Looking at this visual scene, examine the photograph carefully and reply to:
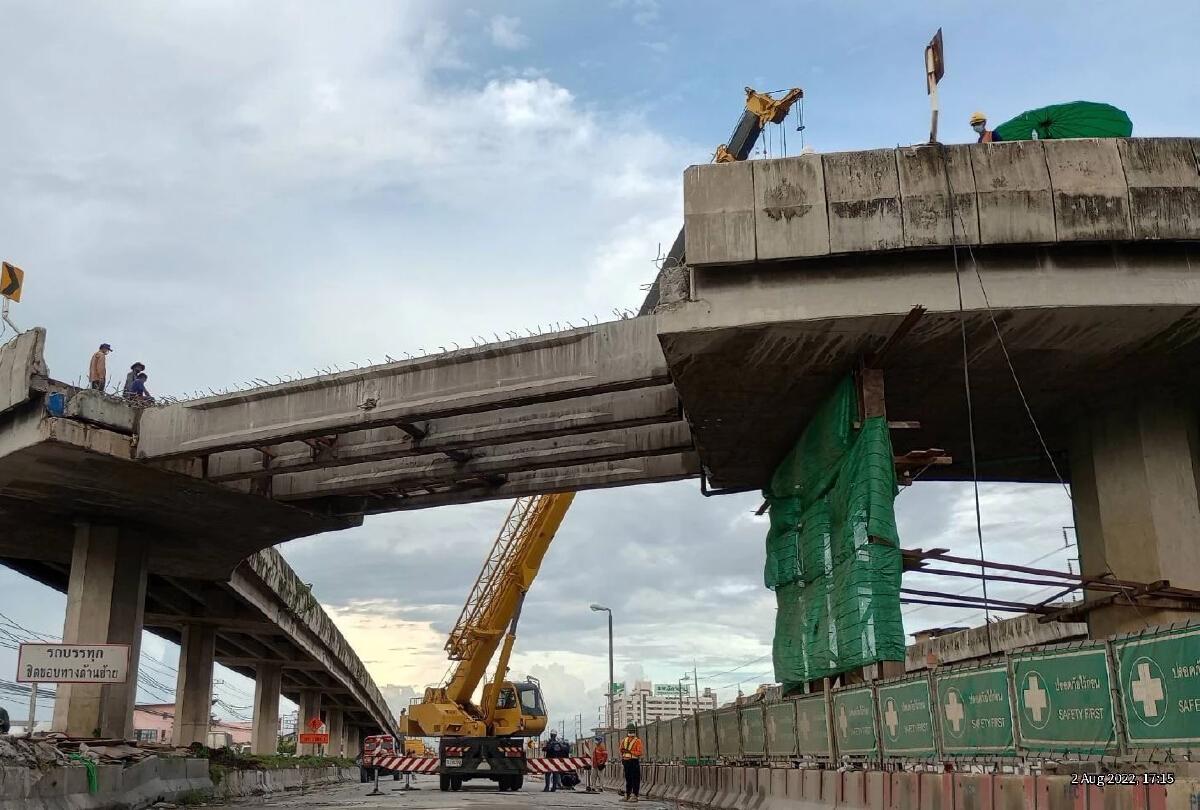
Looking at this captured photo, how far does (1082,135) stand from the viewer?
15.0 meters

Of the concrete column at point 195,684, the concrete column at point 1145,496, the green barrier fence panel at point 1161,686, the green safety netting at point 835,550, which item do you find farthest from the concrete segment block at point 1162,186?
the concrete column at point 195,684

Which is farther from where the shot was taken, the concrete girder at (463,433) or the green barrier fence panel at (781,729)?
the concrete girder at (463,433)

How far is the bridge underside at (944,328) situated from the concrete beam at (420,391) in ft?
4.14

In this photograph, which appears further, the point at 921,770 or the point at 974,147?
the point at 974,147

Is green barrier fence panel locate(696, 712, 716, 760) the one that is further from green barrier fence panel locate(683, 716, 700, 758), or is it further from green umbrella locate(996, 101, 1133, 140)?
green umbrella locate(996, 101, 1133, 140)

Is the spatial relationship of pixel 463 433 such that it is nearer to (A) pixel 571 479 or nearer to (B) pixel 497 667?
(A) pixel 571 479

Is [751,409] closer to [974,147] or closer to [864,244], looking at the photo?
[864,244]

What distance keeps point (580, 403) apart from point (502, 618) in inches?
531

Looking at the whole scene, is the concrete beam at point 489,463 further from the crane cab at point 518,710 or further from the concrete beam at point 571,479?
the crane cab at point 518,710

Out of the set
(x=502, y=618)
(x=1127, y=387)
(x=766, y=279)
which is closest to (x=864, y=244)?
(x=766, y=279)

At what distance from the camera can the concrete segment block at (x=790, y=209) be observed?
14000 mm

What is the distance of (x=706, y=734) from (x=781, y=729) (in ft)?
17.1

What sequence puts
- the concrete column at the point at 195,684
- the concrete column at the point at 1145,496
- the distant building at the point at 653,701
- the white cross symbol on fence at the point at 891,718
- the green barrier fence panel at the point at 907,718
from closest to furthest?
the green barrier fence panel at the point at 907,718 → the white cross symbol on fence at the point at 891,718 → the concrete column at the point at 1145,496 → the concrete column at the point at 195,684 → the distant building at the point at 653,701

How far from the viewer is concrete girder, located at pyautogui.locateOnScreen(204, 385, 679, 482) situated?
1830 centimetres
